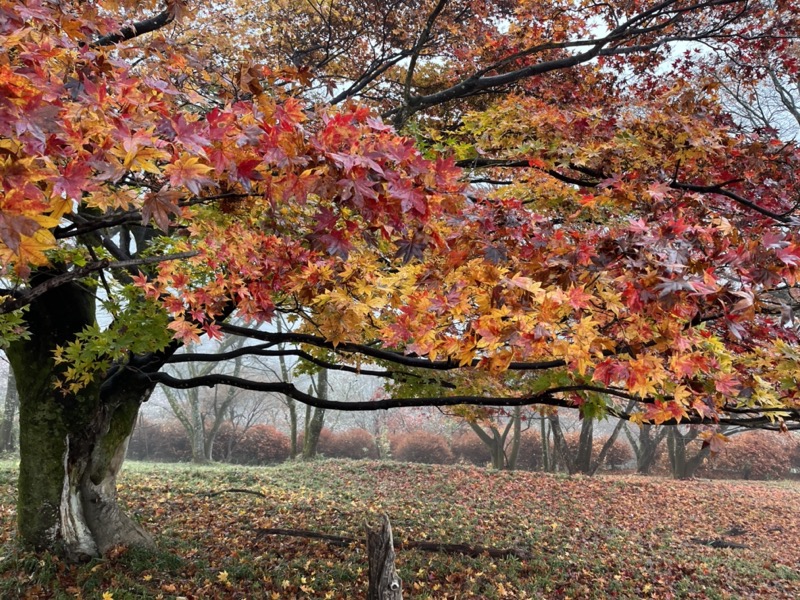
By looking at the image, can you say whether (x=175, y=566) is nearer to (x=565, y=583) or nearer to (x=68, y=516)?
(x=68, y=516)

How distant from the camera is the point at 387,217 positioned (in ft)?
7.42

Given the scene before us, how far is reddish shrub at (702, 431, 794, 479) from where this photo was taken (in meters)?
21.4

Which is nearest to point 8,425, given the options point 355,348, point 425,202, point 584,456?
point 584,456

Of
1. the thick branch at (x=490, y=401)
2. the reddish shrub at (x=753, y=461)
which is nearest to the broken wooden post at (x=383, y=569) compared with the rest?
the thick branch at (x=490, y=401)

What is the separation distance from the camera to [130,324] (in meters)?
4.37

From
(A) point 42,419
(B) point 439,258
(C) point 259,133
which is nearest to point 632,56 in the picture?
(B) point 439,258

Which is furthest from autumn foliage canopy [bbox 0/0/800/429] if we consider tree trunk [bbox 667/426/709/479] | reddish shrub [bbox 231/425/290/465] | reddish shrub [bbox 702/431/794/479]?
reddish shrub [bbox 702/431/794/479]

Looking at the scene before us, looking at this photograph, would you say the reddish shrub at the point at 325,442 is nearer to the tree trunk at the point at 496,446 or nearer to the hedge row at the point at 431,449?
the hedge row at the point at 431,449

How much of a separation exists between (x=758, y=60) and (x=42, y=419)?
→ 10096mm

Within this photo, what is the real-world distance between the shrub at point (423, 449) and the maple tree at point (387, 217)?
15139 millimetres

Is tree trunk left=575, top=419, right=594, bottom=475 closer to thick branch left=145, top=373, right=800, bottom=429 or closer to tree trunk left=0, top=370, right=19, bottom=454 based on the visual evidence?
thick branch left=145, top=373, right=800, bottom=429

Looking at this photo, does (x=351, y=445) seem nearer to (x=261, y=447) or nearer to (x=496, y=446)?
(x=261, y=447)

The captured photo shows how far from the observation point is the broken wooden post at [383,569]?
12.6ft

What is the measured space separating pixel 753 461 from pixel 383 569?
926 inches
